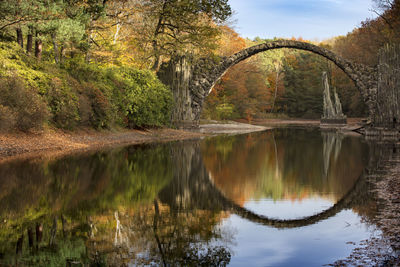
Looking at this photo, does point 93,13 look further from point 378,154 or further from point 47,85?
point 378,154

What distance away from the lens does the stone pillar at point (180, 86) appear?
2734 centimetres

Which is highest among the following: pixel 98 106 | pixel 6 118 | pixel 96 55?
pixel 96 55

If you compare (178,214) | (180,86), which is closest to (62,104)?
(180,86)

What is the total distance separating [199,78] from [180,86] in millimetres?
1593

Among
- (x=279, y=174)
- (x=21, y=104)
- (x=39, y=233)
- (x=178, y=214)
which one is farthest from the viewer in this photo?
(x=21, y=104)

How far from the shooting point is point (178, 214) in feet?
20.7

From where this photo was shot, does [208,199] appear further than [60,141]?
No

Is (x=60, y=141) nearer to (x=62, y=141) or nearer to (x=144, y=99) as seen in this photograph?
(x=62, y=141)

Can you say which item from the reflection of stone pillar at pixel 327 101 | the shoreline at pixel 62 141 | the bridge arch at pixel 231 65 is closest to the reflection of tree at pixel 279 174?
the shoreline at pixel 62 141

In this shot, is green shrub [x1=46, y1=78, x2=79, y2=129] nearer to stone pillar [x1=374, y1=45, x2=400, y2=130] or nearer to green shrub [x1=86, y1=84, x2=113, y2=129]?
green shrub [x1=86, y1=84, x2=113, y2=129]

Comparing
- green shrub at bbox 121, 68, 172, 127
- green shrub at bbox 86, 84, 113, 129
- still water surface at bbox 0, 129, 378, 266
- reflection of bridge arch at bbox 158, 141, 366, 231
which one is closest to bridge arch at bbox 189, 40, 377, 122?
green shrub at bbox 121, 68, 172, 127

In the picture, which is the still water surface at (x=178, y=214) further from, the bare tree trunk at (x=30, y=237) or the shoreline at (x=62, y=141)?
the shoreline at (x=62, y=141)

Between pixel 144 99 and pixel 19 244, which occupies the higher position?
pixel 144 99

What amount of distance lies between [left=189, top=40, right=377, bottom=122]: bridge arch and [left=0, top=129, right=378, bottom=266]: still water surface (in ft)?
54.7
